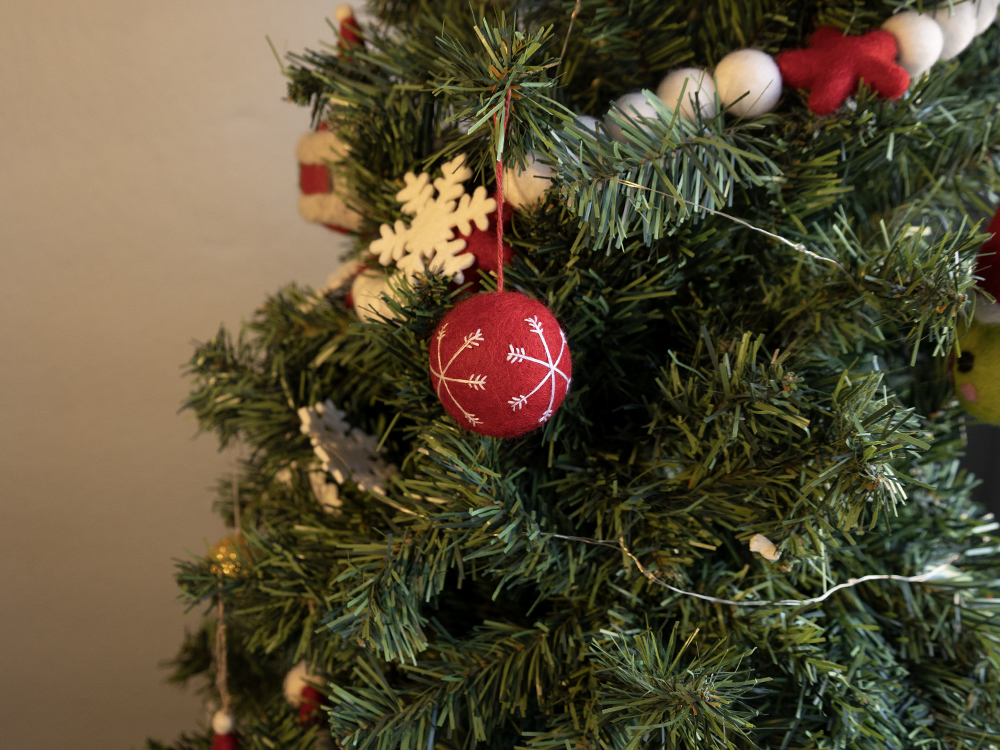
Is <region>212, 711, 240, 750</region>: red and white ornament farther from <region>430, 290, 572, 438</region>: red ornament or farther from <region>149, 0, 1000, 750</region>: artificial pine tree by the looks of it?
<region>430, 290, 572, 438</region>: red ornament

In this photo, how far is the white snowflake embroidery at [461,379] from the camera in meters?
0.26

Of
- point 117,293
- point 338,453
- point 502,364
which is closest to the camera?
point 502,364

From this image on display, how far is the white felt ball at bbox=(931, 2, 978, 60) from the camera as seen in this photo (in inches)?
12.5

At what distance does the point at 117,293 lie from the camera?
2.37ft

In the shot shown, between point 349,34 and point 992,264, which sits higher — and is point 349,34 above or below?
above

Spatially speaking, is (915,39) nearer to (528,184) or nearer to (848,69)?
(848,69)

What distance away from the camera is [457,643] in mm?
325

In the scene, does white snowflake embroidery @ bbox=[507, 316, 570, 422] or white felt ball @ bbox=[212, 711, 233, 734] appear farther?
white felt ball @ bbox=[212, 711, 233, 734]

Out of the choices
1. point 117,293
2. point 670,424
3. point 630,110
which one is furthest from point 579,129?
point 117,293

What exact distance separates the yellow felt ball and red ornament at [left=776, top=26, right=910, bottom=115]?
0.12 metres

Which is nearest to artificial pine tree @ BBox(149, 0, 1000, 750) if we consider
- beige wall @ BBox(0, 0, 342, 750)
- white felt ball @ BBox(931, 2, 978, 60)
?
white felt ball @ BBox(931, 2, 978, 60)

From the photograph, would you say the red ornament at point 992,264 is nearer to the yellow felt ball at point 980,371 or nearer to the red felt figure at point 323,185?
the yellow felt ball at point 980,371

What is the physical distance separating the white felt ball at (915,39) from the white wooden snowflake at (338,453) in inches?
12.6

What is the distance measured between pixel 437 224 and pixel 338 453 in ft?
0.43
